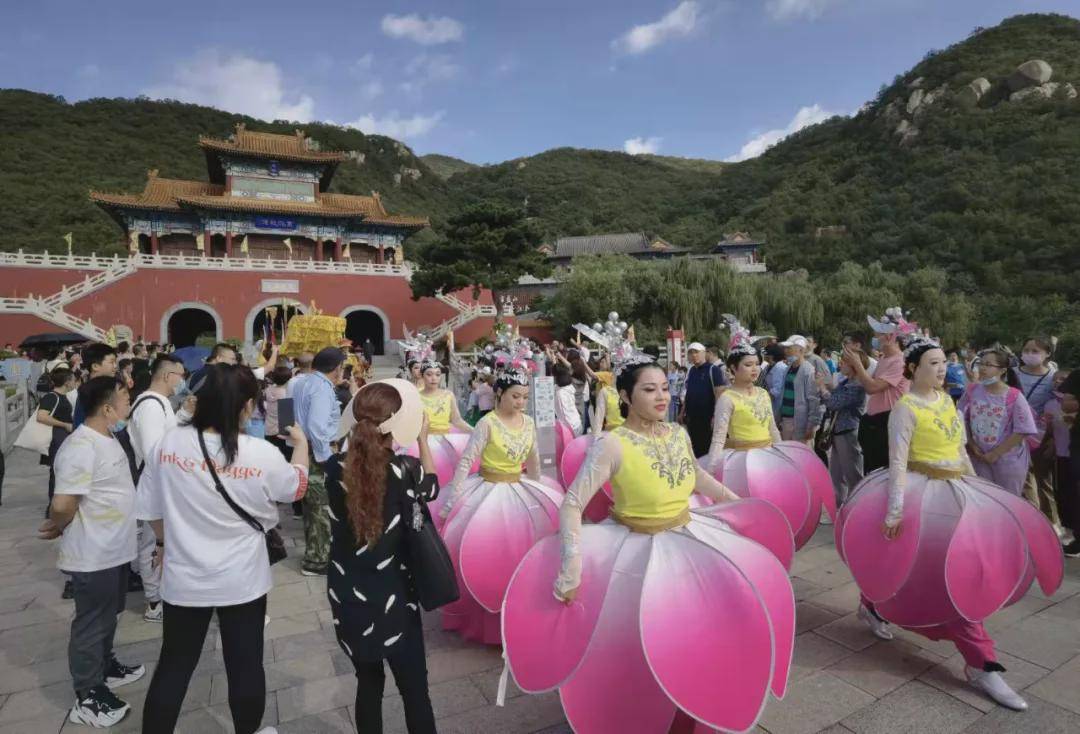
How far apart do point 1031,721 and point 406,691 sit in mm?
2666

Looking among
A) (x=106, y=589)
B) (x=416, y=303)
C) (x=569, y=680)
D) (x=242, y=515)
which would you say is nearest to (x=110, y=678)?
(x=106, y=589)

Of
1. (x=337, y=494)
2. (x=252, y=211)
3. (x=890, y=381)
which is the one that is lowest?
(x=337, y=494)

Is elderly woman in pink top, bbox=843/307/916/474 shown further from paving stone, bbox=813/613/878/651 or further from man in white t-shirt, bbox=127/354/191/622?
man in white t-shirt, bbox=127/354/191/622

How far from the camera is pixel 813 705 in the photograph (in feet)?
9.00

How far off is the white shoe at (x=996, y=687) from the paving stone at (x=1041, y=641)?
0.45 meters

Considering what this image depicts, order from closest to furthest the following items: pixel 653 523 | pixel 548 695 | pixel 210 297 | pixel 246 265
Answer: pixel 653 523 < pixel 548 695 < pixel 210 297 < pixel 246 265

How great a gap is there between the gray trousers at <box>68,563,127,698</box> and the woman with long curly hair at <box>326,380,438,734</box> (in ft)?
4.61

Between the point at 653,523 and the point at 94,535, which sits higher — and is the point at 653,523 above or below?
above

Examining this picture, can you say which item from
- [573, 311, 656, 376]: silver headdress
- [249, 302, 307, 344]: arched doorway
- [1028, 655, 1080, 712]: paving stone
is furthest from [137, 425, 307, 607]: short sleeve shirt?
[249, 302, 307, 344]: arched doorway

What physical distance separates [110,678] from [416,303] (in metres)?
25.5

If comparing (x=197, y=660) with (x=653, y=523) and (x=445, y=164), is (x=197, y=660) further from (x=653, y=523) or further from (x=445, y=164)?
(x=445, y=164)

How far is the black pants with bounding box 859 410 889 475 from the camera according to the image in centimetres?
460

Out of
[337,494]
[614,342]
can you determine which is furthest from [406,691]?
[614,342]

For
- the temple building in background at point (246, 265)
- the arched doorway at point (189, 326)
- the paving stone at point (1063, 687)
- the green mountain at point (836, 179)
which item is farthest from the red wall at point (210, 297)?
the paving stone at point (1063, 687)
